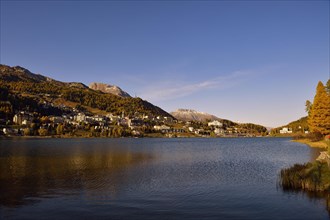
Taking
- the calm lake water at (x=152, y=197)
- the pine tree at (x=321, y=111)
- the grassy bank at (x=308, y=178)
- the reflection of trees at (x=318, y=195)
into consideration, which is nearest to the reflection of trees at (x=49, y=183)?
the calm lake water at (x=152, y=197)

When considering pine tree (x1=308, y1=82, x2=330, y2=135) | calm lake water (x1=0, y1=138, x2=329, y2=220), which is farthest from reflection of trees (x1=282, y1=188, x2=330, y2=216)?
pine tree (x1=308, y1=82, x2=330, y2=135)

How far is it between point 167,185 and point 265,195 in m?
12.3

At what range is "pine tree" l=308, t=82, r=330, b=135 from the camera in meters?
93.3

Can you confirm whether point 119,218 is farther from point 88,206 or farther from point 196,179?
point 196,179

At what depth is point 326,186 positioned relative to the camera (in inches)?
1241

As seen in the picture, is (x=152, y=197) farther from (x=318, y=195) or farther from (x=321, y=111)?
(x=321, y=111)

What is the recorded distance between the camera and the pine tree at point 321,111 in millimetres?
93312

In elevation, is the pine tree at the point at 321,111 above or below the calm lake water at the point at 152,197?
above

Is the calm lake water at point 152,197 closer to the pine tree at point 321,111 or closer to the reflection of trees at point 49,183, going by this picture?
the reflection of trees at point 49,183

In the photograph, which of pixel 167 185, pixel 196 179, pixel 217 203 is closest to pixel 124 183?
pixel 167 185

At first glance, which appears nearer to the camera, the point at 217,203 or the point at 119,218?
the point at 119,218

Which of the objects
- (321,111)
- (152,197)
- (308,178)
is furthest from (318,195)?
(321,111)

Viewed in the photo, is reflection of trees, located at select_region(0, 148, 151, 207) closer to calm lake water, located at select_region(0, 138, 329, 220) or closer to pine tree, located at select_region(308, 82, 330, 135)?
calm lake water, located at select_region(0, 138, 329, 220)

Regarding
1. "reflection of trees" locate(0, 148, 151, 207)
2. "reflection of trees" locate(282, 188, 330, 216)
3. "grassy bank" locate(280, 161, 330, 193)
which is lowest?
"reflection of trees" locate(0, 148, 151, 207)
